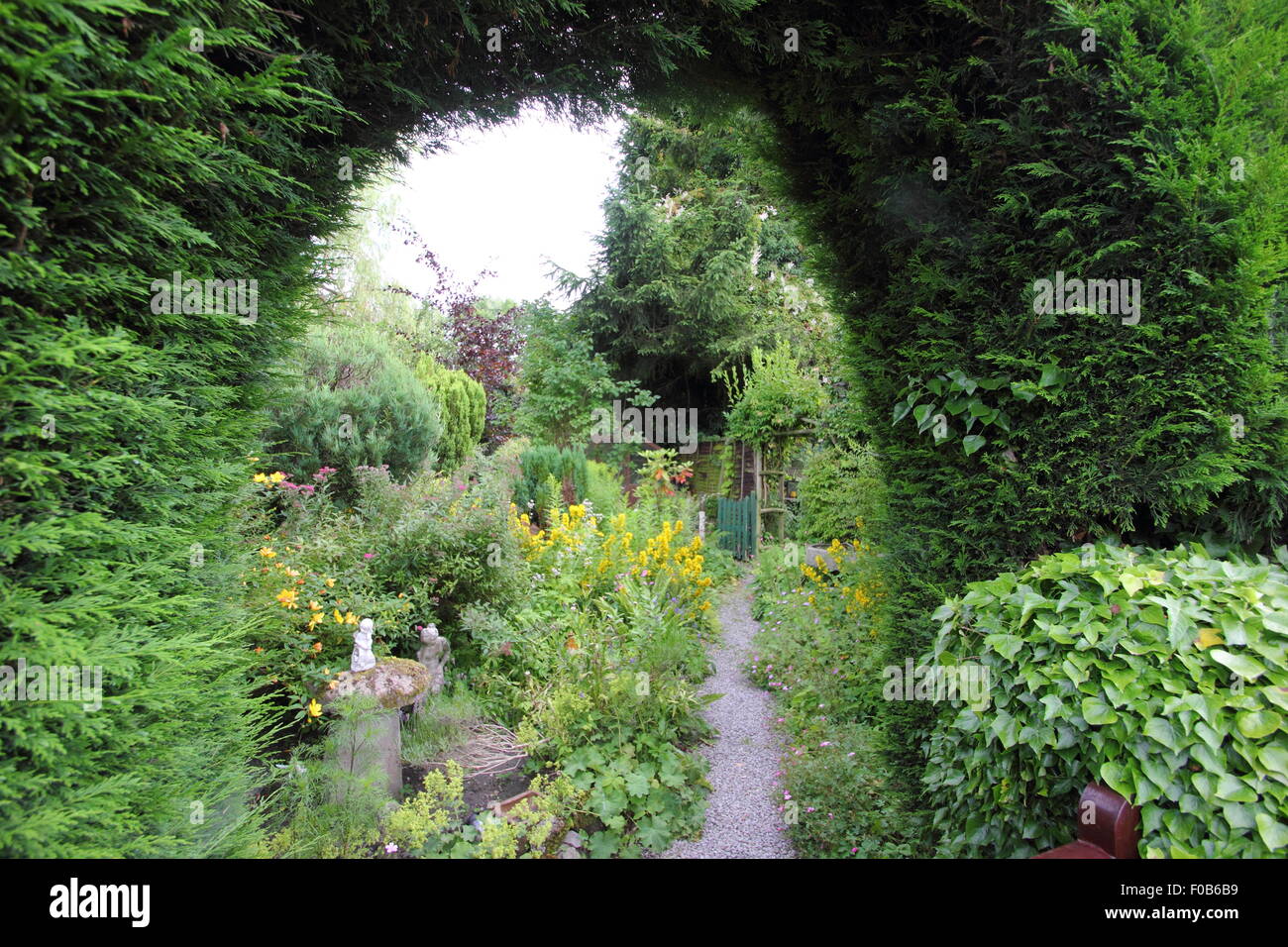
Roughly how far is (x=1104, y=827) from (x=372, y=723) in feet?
9.57

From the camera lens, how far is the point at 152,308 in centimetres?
153

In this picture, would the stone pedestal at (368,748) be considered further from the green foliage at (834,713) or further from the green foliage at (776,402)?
the green foliage at (776,402)

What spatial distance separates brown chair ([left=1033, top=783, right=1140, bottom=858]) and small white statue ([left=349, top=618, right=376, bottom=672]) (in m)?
3.01

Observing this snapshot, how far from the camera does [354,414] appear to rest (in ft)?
23.9

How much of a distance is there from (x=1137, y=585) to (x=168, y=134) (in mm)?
2862

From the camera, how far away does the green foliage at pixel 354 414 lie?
664 centimetres

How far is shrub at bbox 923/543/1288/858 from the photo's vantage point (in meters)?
1.49

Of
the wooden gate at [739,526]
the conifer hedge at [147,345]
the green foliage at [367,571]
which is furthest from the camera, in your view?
the wooden gate at [739,526]

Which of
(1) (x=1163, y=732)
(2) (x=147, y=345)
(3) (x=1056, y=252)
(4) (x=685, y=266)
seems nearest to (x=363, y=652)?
(2) (x=147, y=345)

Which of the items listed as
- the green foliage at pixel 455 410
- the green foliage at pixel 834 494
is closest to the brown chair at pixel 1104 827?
the green foliage at pixel 834 494

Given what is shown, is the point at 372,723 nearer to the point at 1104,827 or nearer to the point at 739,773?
the point at 739,773

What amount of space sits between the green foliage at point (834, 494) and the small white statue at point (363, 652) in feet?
11.4
